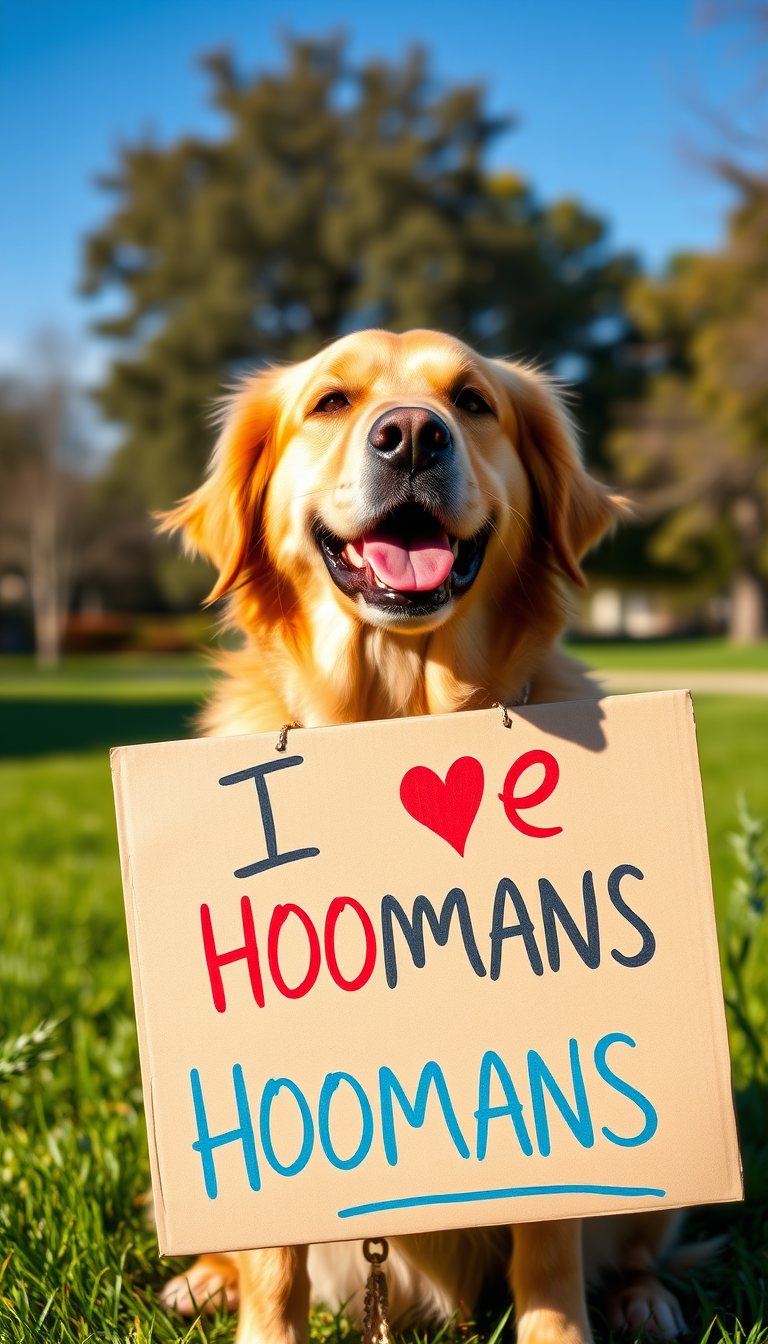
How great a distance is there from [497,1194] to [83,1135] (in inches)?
44.1

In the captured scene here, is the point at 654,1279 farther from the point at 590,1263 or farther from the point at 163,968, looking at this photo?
the point at 163,968

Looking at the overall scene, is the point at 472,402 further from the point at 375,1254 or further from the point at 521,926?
the point at 375,1254

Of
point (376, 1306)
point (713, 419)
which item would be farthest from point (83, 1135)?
point (713, 419)

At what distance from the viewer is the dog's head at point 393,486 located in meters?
1.83

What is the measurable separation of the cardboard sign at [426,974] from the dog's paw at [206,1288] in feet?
1.38

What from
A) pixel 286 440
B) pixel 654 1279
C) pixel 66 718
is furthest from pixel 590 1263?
pixel 66 718

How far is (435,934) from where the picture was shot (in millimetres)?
1466

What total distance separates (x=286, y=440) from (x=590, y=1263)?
171 centimetres

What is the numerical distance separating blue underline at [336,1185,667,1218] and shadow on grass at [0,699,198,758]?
724 cm

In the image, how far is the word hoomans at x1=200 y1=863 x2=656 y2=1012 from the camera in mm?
1455

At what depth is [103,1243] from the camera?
1785 millimetres

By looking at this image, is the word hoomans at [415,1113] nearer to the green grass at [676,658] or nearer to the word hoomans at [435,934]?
the word hoomans at [435,934]

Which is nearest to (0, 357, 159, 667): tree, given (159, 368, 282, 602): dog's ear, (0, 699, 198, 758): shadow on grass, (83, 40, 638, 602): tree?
(83, 40, 638, 602): tree

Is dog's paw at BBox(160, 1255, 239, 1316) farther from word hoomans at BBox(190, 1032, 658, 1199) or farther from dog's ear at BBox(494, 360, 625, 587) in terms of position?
dog's ear at BBox(494, 360, 625, 587)
